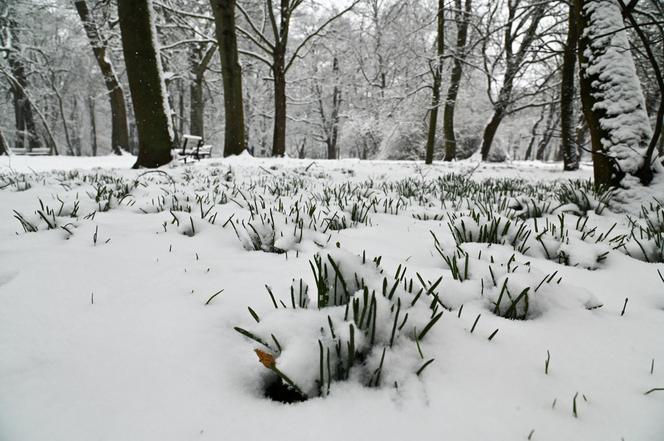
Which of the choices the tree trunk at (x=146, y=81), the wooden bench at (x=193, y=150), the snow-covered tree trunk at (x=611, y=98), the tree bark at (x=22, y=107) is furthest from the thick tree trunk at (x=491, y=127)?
the tree bark at (x=22, y=107)

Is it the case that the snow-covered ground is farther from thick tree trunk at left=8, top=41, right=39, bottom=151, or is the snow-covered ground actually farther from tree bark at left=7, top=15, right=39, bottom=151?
thick tree trunk at left=8, top=41, right=39, bottom=151

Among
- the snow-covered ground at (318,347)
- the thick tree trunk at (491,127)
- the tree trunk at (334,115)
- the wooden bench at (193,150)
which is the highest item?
the tree trunk at (334,115)

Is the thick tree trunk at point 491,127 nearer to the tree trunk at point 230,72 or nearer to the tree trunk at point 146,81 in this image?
the tree trunk at point 230,72

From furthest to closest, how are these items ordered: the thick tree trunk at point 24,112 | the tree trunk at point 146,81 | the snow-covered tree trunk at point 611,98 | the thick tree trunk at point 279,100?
the thick tree trunk at point 24,112
the thick tree trunk at point 279,100
the tree trunk at point 146,81
the snow-covered tree trunk at point 611,98

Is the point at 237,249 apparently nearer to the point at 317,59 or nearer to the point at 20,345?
Result: the point at 20,345

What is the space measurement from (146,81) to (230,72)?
3850mm

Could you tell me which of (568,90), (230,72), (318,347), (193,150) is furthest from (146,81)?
(568,90)

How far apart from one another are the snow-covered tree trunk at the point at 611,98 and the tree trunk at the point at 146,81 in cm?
690

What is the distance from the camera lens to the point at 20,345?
2.58ft

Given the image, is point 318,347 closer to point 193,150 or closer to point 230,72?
point 230,72

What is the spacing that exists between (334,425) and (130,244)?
4.81 ft

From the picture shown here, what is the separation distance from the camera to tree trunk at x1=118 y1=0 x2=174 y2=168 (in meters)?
6.02

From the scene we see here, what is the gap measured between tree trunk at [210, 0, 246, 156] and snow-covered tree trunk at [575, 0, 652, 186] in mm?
8394

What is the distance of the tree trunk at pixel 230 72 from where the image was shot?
933 cm
